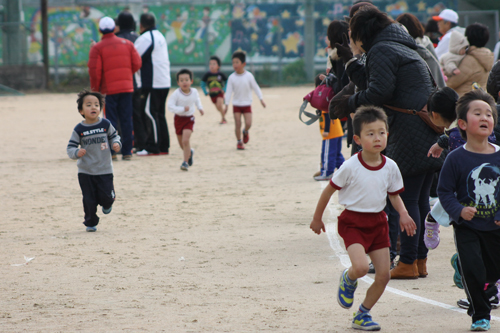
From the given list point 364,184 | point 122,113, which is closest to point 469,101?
point 364,184

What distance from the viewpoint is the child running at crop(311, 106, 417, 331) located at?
3.96 m

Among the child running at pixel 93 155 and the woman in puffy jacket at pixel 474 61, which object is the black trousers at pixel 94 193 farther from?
the woman in puffy jacket at pixel 474 61

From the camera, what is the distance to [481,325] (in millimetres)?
3812

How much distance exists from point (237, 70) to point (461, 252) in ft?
31.8

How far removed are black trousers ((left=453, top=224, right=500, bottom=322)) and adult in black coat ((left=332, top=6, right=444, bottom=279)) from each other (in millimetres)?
1022

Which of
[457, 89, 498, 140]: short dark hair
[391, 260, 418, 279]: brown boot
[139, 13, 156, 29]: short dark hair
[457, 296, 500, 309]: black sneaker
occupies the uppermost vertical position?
[139, 13, 156, 29]: short dark hair

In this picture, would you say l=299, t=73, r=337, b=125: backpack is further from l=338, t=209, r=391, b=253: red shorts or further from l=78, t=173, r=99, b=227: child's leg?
l=338, t=209, r=391, b=253: red shorts

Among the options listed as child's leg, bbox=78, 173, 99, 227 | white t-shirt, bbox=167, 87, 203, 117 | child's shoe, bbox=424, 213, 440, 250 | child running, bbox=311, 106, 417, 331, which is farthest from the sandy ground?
white t-shirt, bbox=167, 87, 203, 117

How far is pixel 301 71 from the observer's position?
99.5 ft

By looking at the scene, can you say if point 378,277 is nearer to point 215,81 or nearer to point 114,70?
point 114,70

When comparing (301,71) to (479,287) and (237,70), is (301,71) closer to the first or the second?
(237,70)

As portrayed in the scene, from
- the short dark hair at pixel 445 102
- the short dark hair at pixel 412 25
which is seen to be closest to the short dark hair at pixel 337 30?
the short dark hair at pixel 412 25

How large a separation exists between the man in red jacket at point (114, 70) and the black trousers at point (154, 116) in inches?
22.2

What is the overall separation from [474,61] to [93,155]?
4.87 m
